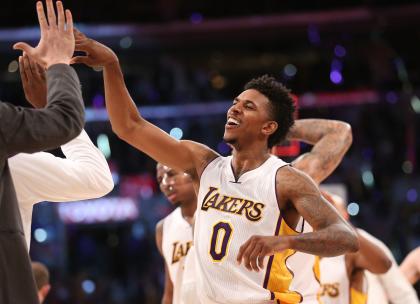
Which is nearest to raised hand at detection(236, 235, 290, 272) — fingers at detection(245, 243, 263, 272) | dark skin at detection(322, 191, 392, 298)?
fingers at detection(245, 243, 263, 272)

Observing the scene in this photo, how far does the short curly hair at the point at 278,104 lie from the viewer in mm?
4035

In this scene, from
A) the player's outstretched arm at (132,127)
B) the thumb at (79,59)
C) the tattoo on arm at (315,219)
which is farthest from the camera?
the player's outstretched arm at (132,127)

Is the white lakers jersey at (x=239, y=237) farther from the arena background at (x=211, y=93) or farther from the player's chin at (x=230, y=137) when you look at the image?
the arena background at (x=211, y=93)

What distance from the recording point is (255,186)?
3754 millimetres

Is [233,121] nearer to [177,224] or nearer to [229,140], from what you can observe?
[229,140]

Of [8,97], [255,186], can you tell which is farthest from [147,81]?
[255,186]

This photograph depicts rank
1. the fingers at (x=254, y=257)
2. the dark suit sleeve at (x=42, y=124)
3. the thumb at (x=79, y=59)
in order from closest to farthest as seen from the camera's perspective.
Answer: the dark suit sleeve at (x=42, y=124)
the fingers at (x=254, y=257)
the thumb at (x=79, y=59)

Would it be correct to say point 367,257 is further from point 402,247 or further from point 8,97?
point 8,97

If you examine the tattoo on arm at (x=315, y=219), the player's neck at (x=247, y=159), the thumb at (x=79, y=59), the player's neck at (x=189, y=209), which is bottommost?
the player's neck at (x=189, y=209)

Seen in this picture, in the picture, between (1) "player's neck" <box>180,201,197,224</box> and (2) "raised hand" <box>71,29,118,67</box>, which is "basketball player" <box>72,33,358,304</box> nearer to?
(2) "raised hand" <box>71,29,118,67</box>

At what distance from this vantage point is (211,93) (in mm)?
15312

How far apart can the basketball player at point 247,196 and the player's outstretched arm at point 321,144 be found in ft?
1.85

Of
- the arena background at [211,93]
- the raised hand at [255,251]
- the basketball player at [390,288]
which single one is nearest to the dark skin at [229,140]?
the raised hand at [255,251]

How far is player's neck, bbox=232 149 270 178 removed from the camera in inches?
153
